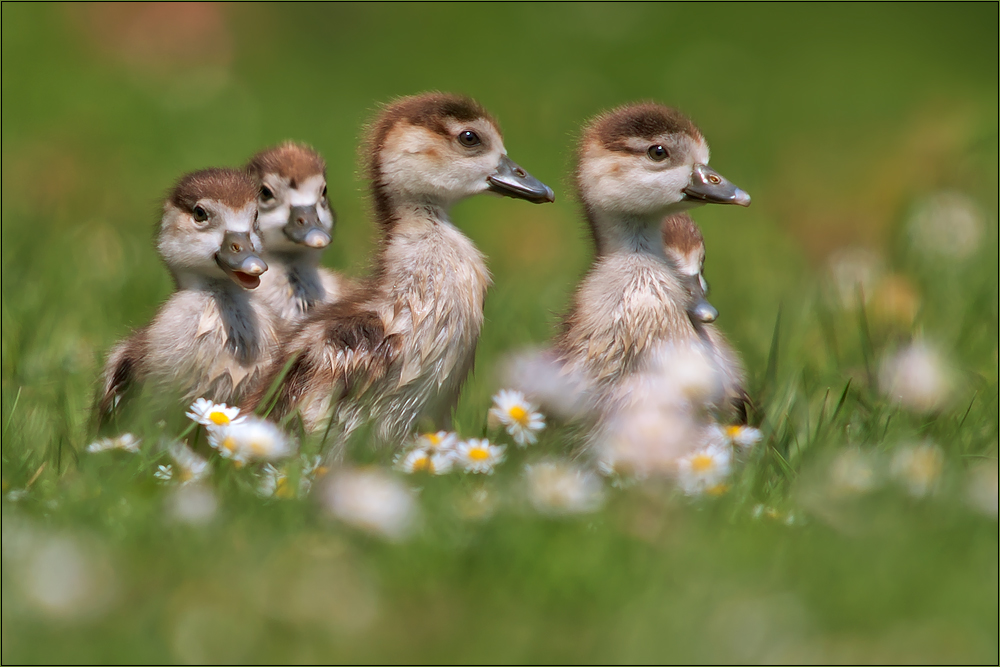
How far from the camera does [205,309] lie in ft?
12.2

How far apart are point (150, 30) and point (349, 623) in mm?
9758

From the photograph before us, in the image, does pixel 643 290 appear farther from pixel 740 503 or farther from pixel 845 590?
pixel 845 590

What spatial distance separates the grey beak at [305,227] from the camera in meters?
4.07

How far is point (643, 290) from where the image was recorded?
11.8 ft

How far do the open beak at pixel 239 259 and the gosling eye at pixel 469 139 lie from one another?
30.4 inches

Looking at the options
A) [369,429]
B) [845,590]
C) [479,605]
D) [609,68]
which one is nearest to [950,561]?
[845,590]

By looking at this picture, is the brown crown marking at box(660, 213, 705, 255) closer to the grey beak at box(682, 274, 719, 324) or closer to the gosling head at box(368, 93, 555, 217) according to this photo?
the grey beak at box(682, 274, 719, 324)

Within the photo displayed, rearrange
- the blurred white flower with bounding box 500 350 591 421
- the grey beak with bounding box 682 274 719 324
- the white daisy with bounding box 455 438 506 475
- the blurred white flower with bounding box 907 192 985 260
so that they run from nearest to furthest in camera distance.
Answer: the white daisy with bounding box 455 438 506 475, the blurred white flower with bounding box 500 350 591 421, the grey beak with bounding box 682 274 719 324, the blurred white flower with bounding box 907 192 985 260

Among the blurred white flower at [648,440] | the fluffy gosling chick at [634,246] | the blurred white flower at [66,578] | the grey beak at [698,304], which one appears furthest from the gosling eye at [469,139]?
the blurred white flower at [66,578]

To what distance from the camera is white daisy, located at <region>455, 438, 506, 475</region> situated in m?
3.19

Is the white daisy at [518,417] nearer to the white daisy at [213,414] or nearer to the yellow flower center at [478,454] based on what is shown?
the yellow flower center at [478,454]

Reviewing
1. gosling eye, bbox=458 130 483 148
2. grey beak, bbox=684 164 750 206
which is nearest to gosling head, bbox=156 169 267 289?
gosling eye, bbox=458 130 483 148

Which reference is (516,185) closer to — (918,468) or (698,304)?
(698,304)

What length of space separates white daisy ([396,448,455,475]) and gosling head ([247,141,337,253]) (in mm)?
1203
